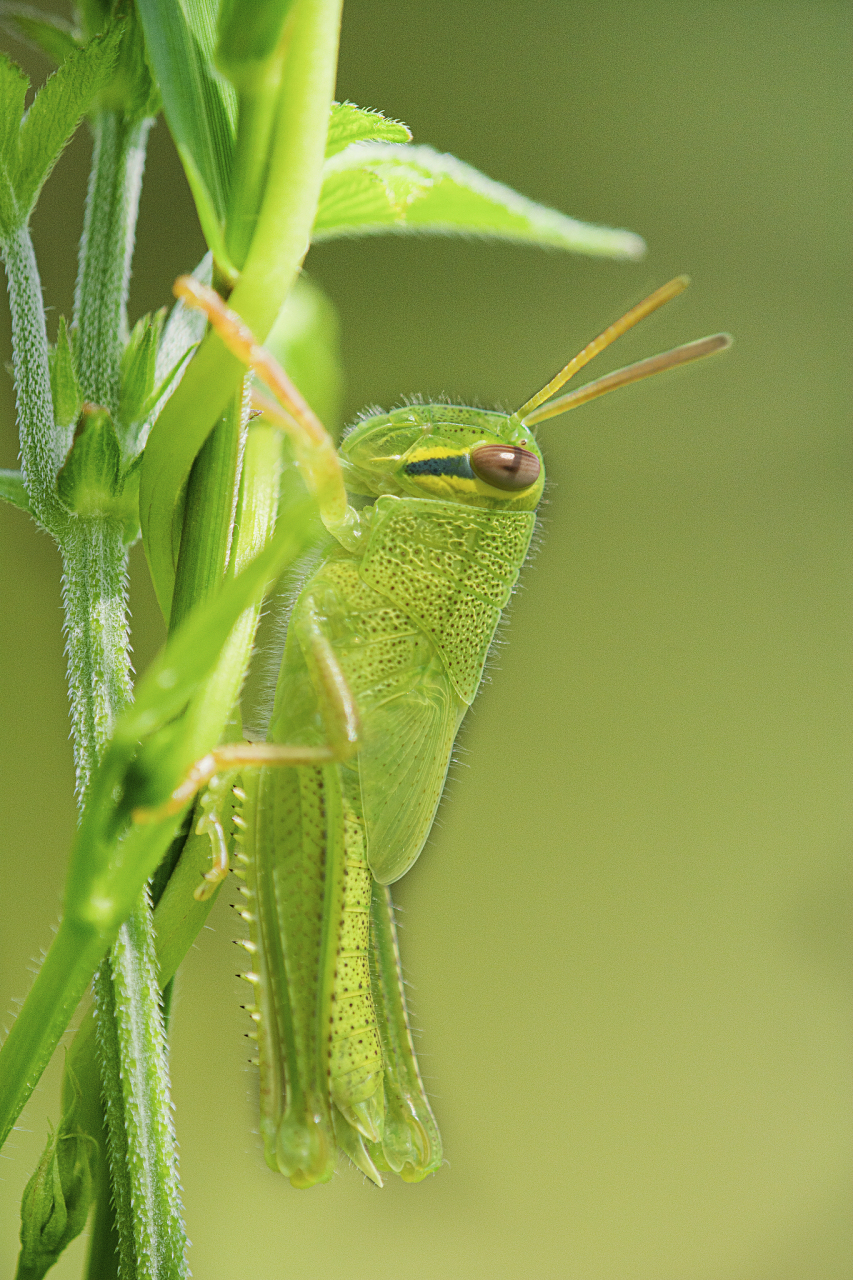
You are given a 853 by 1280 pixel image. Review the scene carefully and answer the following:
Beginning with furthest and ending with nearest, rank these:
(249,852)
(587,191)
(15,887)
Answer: (587,191), (15,887), (249,852)

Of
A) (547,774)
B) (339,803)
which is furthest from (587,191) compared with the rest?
(339,803)

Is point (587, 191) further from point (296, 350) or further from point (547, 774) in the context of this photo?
point (296, 350)

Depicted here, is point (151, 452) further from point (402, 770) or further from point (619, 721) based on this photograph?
point (619, 721)

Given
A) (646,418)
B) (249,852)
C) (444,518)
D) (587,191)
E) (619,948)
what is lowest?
(619,948)

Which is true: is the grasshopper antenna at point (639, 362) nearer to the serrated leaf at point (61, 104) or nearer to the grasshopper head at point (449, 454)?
the grasshopper head at point (449, 454)

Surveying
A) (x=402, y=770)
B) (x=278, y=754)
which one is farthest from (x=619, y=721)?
(x=278, y=754)

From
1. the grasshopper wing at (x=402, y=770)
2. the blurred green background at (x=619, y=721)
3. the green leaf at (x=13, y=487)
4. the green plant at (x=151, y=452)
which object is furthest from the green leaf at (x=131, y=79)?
the blurred green background at (x=619, y=721)
